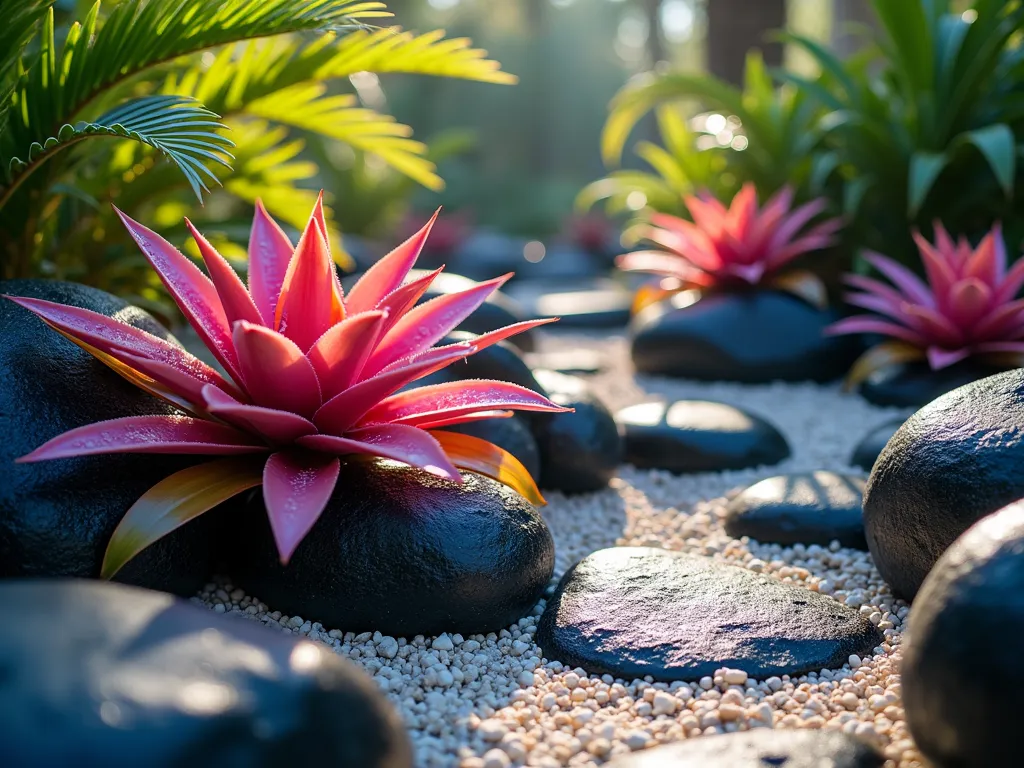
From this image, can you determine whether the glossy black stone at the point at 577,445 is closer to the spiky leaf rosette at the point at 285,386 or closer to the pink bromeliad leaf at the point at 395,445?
the spiky leaf rosette at the point at 285,386

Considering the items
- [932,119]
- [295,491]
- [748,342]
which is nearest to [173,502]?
[295,491]

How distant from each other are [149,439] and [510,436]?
3.71 feet

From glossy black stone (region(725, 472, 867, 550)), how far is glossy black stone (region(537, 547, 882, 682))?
428 mm

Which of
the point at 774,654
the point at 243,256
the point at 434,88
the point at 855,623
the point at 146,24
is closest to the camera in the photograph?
the point at 774,654

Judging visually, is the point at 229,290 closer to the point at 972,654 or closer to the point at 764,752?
the point at 764,752

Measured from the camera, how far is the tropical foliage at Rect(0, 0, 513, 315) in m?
2.09

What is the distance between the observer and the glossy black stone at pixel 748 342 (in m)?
4.37

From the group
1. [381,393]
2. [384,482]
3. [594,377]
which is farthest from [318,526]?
[594,377]

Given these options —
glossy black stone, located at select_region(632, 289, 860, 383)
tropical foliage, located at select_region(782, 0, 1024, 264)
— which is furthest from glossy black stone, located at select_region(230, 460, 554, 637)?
tropical foliage, located at select_region(782, 0, 1024, 264)

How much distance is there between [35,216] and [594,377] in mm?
2766

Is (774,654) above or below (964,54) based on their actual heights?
below

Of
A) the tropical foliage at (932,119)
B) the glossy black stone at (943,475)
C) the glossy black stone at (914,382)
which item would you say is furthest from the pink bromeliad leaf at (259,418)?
the tropical foliage at (932,119)

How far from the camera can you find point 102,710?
3.60ft

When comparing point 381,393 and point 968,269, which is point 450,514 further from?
point 968,269
